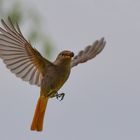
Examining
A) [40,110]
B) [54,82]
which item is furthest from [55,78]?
Answer: [40,110]

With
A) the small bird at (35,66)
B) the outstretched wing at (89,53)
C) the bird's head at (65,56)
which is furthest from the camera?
the outstretched wing at (89,53)

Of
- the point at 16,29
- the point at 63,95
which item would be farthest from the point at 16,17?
the point at 16,29

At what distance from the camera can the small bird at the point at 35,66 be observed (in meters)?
2.42

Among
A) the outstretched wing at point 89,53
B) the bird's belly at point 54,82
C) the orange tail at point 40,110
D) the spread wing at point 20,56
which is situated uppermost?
the outstretched wing at point 89,53

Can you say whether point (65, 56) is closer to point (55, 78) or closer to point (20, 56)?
point (55, 78)

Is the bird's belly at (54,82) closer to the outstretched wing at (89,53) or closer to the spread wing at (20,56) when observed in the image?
the spread wing at (20,56)

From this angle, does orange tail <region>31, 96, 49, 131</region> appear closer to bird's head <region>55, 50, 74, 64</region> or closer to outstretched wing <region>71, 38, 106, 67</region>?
bird's head <region>55, 50, 74, 64</region>

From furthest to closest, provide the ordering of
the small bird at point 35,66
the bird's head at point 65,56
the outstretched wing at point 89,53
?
the outstretched wing at point 89,53 → the small bird at point 35,66 → the bird's head at point 65,56

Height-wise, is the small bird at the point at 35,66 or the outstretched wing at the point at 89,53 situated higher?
the outstretched wing at the point at 89,53

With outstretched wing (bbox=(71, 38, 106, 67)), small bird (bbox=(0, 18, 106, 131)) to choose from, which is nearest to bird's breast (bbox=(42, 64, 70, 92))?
small bird (bbox=(0, 18, 106, 131))

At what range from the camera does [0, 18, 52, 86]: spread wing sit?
2430mm

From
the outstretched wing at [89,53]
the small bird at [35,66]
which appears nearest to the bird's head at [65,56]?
the small bird at [35,66]

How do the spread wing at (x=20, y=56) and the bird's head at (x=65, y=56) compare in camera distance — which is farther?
the spread wing at (x=20, y=56)

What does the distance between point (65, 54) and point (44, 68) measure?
36 centimetres
